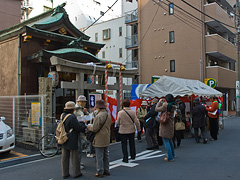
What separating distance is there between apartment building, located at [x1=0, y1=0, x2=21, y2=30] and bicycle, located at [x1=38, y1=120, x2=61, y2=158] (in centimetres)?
1358

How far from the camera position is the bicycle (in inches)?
306

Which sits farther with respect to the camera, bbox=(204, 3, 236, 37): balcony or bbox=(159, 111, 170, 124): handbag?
bbox=(204, 3, 236, 37): balcony

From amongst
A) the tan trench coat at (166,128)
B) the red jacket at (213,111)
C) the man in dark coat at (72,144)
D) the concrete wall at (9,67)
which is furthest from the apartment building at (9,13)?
the tan trench coat at (166,128)

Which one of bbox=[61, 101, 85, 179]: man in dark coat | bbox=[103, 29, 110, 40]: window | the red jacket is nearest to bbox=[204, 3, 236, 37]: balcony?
bbox=[103, 29, 110, 40]: window

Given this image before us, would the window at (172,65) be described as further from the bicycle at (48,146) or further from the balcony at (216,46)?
the bicycle at (48,146)

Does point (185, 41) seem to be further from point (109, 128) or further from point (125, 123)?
point (109, 128)

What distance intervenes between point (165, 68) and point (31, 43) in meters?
16.7

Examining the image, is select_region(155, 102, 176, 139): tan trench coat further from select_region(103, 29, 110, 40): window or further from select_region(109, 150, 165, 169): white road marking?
select_region(103, 29, 110, 40): window

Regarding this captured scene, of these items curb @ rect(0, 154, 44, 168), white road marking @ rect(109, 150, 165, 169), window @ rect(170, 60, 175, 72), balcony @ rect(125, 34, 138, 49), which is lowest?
curb @ rect(0, 154, 44, 168)

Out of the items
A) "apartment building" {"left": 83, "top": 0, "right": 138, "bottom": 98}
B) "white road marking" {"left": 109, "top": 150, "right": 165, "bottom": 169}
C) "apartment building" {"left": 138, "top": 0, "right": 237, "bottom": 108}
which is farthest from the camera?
"apartment building" {"left": 83, "top": 0, "right": 138, "bottom": 98}

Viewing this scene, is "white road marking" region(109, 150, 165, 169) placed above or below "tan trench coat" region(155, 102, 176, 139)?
below

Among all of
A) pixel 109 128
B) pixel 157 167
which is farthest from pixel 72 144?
pixel 157 167

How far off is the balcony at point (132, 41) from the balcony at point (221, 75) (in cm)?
902

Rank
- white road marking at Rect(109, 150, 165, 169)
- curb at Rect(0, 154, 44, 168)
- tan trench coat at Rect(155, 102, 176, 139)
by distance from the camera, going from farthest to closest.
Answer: curb at Rect(0, 154, 44, 168) → tan trench coat at Rect(155, 102, 176, 139) → white road marking at Rect(109, 150, 165, 169)
